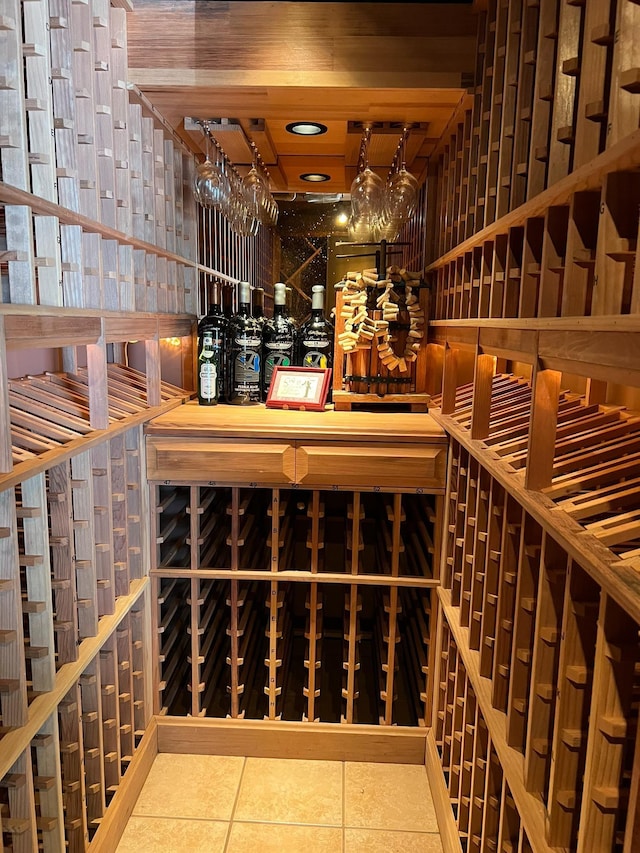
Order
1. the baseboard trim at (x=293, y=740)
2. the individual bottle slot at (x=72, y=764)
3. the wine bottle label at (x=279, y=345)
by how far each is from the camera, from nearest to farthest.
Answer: the individual bottle slot at (x=72, y=764) → the baseboard trim at (x=293, y=740) → the wine bottle label at (x=279, y=345)

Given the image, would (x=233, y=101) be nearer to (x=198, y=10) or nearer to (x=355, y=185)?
(x=198, y=10)

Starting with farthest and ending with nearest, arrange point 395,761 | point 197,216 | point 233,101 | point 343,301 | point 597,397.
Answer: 1. point 197,216
2. point 343,301
3. point 395,761
4. point 233,101
5. point 597,397

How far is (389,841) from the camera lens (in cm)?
199

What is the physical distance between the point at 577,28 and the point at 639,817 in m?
1.22

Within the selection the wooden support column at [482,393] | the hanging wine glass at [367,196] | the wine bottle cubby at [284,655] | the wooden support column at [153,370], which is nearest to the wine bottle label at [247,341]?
the wooden support column at [153,370]

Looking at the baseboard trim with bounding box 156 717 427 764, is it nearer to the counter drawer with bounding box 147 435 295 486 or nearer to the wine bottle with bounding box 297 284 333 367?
the counter drawer with bounding box 147 435 295 486

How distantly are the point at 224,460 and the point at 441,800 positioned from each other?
4.14 ft

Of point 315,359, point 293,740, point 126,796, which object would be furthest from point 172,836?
point 315,359

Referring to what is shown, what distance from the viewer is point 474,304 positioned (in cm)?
188

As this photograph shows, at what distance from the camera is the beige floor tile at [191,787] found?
2094 mm

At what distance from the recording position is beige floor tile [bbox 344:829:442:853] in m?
1.96

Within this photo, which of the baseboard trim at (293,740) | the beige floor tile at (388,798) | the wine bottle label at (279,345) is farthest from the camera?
the wine bottle label at (279,345)

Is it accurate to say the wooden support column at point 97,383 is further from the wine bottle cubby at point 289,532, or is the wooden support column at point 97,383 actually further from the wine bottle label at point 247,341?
the wine bottle label at point 247,341

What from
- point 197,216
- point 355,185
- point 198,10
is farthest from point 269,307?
point 198,10
